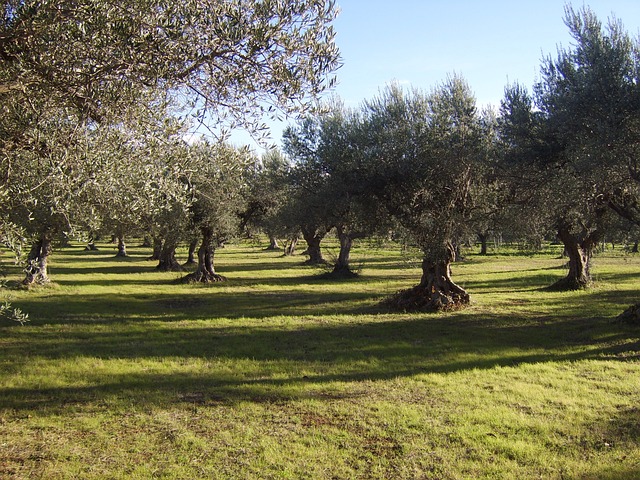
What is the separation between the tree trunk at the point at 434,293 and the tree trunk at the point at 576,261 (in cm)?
799

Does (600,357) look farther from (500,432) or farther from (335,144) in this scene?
(335,144)

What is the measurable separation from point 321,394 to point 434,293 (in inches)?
442

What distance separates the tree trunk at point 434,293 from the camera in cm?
1967

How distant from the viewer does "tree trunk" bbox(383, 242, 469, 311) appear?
1967 cm

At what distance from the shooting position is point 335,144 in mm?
19656

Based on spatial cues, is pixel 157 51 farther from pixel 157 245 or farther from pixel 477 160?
pixel 157 245

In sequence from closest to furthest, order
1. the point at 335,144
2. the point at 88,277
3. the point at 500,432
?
1. the point at 500,432
2. the point at 335,144
3. the point at 88,277

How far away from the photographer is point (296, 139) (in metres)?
21.6

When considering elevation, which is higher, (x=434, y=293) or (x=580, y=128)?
(x=580, y=128)

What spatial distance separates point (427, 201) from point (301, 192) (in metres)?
6.09

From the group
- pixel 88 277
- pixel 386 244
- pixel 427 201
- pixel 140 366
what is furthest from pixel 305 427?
pixel 88 277

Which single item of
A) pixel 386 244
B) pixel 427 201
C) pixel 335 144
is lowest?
pixel 386 244

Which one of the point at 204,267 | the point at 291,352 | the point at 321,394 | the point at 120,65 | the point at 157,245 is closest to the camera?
the point at 120,65

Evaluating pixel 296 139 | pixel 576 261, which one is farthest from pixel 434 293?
pixel 576 261
